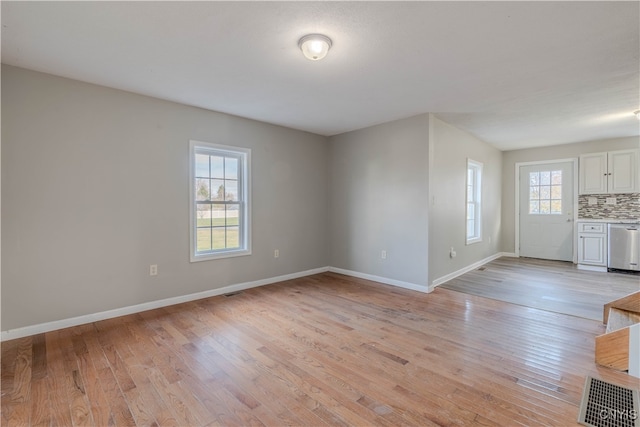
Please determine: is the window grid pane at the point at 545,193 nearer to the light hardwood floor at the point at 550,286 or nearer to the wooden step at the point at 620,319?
the light hardwood floor at the point at 550,286

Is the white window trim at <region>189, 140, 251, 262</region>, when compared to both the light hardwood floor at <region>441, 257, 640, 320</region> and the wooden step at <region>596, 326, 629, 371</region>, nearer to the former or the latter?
the light hardwood floor at <region>441, 257, 640, 320</region>

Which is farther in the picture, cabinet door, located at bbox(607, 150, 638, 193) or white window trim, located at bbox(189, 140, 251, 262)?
cabinet door, located at bbox(607, 150, 638, 193)

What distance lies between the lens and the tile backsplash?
5.45 meters

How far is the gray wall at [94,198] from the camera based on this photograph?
2.70 meters

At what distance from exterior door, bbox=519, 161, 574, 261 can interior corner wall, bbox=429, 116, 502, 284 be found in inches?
46.4

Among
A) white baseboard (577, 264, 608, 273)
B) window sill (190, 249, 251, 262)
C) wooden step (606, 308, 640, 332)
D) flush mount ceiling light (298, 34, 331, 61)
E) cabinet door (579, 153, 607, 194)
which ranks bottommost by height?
white baseboard (577, 264, 608, 273)

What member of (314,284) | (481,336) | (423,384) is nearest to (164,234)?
(314,284)

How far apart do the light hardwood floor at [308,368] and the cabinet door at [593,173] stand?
4036 mm

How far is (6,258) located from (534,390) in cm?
436

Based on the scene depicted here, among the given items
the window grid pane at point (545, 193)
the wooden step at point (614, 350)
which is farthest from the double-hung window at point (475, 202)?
the wooden step at point (614, 350)

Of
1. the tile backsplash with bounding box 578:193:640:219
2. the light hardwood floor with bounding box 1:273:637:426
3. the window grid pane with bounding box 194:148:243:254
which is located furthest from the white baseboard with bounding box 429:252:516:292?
the window grid pane with bounding box 194:148:243:254

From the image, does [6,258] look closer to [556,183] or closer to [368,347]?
[368,347]

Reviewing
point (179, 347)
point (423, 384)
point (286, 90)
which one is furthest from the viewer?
point (286, 90)

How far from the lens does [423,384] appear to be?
2.00 m
